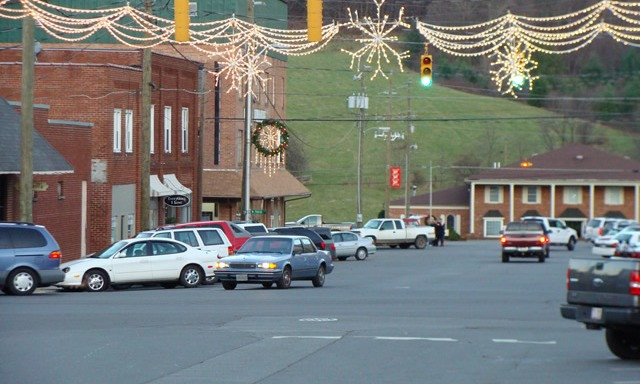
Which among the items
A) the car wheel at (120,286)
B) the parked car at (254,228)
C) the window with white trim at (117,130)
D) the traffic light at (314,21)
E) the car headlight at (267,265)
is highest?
the traffic light at (314,21)

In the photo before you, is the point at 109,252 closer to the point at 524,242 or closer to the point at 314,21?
the point at 314,21

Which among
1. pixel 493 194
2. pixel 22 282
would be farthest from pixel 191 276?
pixel 493 194

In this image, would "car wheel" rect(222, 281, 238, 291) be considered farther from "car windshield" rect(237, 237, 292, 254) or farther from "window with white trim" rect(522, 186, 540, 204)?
"window with white trim" rect(522, 186, 540, 204)

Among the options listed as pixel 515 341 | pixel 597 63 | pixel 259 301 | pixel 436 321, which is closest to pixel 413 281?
pixel 259 301

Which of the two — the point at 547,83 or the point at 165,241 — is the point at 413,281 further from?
the point at 547,83

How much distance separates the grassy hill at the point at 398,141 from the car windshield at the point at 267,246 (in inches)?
3076

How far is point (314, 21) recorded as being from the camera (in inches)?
873

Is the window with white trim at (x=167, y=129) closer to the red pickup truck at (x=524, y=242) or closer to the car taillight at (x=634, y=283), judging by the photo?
the red pickup truck at (x=524, y=242)

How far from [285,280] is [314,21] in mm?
9482

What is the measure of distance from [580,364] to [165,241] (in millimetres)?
17311

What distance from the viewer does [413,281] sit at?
114 feet

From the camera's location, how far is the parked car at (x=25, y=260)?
2673 centimetres

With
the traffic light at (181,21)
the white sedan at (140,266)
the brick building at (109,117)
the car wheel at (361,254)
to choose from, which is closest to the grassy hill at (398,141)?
the car wheel at (361,254)

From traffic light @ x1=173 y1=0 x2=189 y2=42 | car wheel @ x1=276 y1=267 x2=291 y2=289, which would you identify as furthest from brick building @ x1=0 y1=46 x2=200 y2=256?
traffic light @ x1=173 y1=0 x2=189 y2=42
